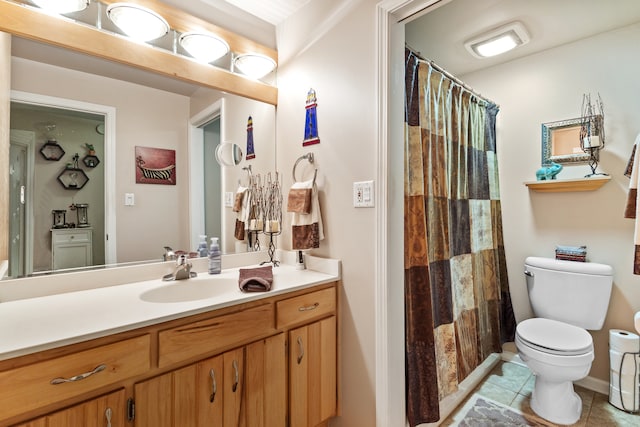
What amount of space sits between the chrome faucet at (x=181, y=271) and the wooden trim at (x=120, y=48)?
3.13ft

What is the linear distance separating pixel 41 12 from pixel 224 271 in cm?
137

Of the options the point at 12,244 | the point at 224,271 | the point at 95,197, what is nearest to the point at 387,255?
the point at 224,271

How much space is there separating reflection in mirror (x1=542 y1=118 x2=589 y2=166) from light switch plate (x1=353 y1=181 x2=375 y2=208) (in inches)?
64.8

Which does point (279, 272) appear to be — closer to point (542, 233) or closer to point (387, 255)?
point (387, 255)

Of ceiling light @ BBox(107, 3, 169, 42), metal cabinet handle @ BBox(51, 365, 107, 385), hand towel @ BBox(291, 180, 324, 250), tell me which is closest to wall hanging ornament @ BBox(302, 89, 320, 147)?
hand towel @ BBox(291, 180, 324, 250)

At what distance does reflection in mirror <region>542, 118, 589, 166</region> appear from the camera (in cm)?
201

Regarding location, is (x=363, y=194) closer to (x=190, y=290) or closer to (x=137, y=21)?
(x=190, y=290)

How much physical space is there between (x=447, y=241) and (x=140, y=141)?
1.75 metres

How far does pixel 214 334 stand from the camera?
108cm

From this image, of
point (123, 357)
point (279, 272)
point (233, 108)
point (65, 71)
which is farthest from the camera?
point (233, 108)

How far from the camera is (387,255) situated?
51.7 inches

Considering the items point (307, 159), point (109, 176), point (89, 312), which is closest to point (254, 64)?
point (307, 159)

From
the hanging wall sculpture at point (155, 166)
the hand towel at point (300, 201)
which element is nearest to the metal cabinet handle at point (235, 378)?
the hand towel at point (300, 201)

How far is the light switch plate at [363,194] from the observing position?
1355mm
